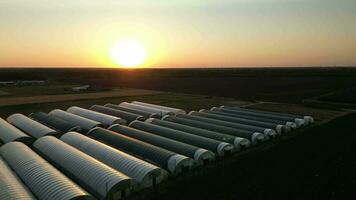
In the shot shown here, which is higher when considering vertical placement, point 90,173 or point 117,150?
point 117,150

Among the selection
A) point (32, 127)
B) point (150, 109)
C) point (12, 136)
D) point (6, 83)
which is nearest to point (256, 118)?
point (150, 109)

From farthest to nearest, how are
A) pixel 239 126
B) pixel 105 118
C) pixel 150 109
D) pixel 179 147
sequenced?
pixel 150 109 < pixel 105 118 < pixel 239 126 < pixel 179 147

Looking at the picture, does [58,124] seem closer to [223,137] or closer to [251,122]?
[223,137]

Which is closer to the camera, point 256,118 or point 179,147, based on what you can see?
point 179,147

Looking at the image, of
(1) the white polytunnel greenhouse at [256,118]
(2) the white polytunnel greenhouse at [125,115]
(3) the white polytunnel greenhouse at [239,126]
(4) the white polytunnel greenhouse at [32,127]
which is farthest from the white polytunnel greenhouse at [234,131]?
(4) the white polytunnel greenhouse at [32,127]

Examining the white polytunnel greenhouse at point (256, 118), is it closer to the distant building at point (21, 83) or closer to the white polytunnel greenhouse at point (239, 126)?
the white polytunnel greenhouse at point (239, 126)
